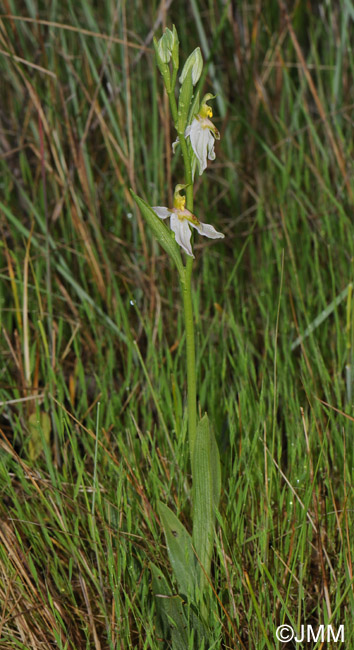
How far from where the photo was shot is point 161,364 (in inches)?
50.3

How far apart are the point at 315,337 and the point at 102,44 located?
1.13m

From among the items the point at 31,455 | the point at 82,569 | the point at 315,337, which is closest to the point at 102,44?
the point at 315,337

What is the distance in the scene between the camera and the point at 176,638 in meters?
0.93

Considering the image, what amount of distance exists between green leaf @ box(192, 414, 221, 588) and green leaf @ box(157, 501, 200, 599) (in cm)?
1

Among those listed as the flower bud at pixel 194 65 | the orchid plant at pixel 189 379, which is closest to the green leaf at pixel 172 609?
the orchid plant at pixel 189 379

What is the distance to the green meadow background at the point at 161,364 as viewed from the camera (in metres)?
0.99

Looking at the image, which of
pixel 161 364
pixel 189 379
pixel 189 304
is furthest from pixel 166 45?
pixel 161 364

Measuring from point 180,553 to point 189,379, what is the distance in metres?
0.25

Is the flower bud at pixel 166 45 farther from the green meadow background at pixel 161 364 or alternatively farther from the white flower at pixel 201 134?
the green meadow background at pixel 161 364

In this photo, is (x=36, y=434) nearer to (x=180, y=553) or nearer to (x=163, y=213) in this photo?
(x=180, y=553)

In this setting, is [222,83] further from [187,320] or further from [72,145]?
[187,320]

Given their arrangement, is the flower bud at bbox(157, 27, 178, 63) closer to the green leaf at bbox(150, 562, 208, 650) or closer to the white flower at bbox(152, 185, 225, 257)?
the white flower at bbox(152, 185, 225, 257)

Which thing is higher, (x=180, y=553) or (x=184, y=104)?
(x=184, y=104)

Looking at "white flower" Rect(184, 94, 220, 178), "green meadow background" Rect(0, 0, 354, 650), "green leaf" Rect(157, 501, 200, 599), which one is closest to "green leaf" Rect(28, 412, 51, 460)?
"green meadow background" Rect(0, 0, 354, 650)
